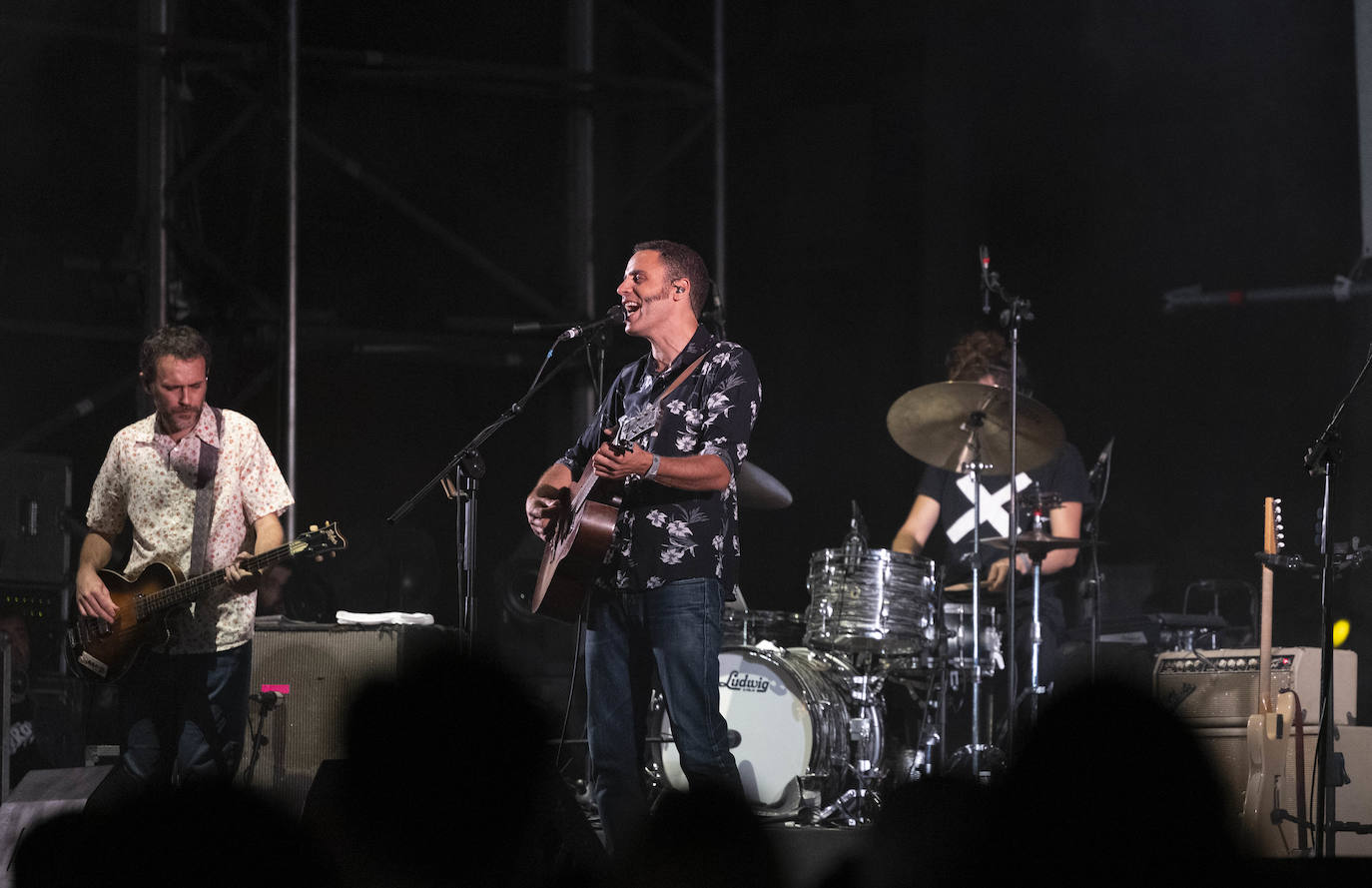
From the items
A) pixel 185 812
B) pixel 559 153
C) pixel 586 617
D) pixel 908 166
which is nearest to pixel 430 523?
pixel 559 153

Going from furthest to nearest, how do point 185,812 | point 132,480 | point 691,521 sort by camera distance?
point 132,480
point 691,521
point 185,812

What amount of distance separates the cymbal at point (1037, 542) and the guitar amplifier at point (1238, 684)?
2.09 ft

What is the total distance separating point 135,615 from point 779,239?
4832 mm

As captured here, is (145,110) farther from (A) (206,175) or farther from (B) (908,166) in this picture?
(B) (908,166)

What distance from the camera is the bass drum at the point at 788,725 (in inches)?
251

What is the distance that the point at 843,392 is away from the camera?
27.5 feet

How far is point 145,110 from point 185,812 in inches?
248

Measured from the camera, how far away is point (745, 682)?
21.6ft

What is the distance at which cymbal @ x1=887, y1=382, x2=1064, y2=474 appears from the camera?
6148 mm

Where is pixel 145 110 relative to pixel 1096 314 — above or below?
above

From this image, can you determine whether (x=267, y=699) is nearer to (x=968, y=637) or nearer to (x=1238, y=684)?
(x=968, y=637)

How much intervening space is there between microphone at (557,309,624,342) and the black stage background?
304 centimetres

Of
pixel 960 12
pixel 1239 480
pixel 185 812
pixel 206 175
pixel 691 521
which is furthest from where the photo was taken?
pixel 206 175

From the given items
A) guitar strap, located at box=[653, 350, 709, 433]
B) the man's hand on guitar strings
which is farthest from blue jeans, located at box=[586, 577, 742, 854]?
guitar strap, located at box=[653, 350, 709, 433]
